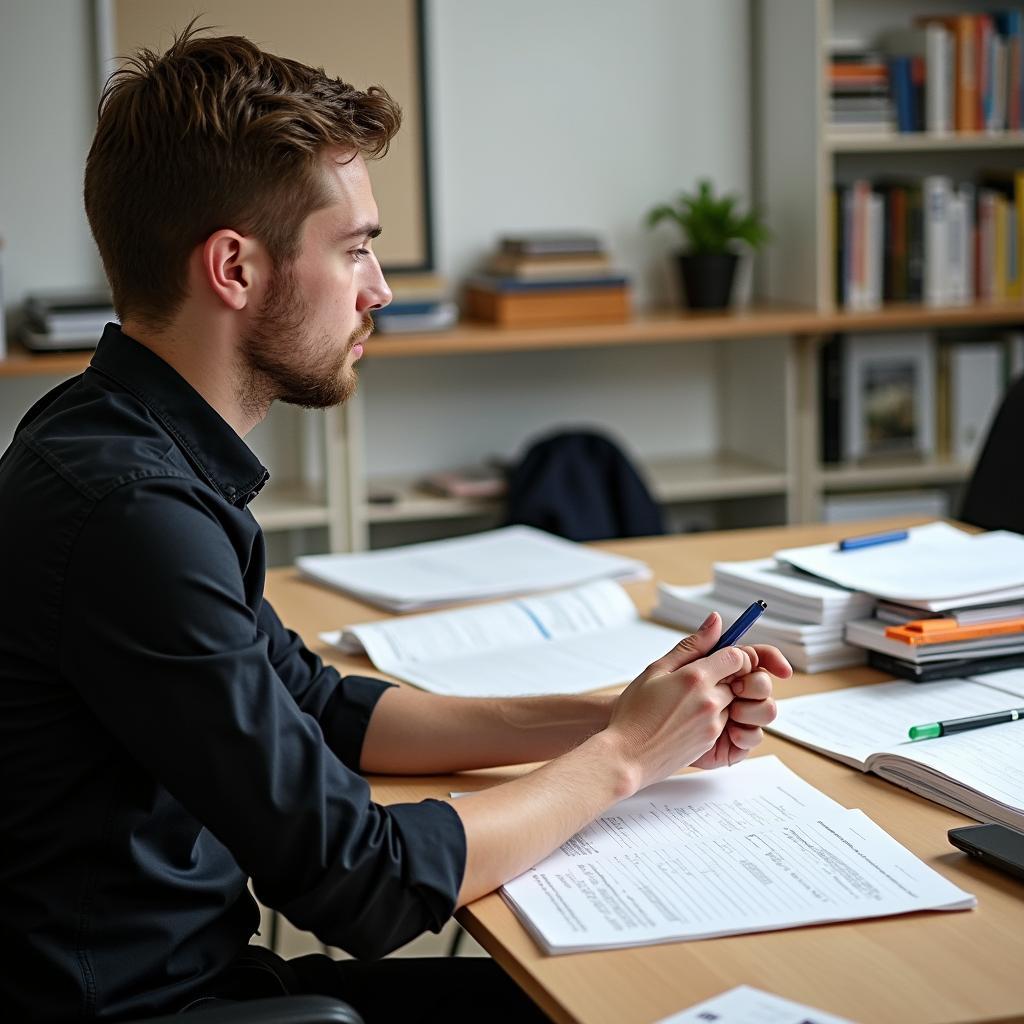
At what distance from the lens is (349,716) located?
1417mm

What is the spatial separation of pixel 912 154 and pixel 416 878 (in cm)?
326

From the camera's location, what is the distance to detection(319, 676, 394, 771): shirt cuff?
1399mm

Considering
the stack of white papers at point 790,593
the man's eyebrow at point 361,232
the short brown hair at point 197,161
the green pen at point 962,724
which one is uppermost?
the short brown hair at point 197,161

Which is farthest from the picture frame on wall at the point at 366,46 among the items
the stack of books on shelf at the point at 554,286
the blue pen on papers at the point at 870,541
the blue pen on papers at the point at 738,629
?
the blue pen on papers at the point at 738,629

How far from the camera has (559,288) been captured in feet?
11.1

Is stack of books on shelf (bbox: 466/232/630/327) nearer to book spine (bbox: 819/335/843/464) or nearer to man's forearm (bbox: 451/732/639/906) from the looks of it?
book spine (bbox: 819/335/843/464)

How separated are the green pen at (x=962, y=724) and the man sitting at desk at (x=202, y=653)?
16 cm

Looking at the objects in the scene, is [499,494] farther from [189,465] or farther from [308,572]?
[189,465]

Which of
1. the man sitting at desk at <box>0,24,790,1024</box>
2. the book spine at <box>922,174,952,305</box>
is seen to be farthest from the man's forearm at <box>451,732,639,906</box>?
the book spine at <box>922,174,952,305</box>

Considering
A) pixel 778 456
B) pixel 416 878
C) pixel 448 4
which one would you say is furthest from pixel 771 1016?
pixel 448 4

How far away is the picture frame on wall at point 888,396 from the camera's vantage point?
364 cm

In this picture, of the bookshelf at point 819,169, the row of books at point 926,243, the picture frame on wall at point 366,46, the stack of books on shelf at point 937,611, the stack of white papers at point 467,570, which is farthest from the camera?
the row of books at point 926,243

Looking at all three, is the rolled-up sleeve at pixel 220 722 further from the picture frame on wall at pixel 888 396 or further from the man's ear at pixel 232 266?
the picture frame on wall at pixel 888 396

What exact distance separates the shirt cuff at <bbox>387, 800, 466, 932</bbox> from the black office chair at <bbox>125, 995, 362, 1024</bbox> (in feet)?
0.43
